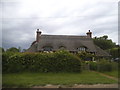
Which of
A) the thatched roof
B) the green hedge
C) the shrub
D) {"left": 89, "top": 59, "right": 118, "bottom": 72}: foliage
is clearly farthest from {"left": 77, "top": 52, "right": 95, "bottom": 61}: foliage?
the shrub

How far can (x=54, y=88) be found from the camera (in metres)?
6.29

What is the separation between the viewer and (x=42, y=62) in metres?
12.6

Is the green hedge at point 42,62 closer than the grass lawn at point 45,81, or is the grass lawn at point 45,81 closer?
the grass lawn at point 45,81

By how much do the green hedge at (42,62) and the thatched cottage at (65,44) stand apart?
11985 millimetres

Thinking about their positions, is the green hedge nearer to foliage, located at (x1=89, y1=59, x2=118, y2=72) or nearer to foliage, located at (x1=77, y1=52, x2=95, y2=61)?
foliage, located at (x1=89, y1=59, x2=118, y2=72)

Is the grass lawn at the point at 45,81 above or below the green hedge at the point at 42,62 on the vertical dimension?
below

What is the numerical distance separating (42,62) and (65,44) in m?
14.2

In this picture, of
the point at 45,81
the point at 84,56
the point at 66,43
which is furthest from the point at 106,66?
the point at 66,43

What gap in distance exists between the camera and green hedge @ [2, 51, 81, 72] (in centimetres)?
1223

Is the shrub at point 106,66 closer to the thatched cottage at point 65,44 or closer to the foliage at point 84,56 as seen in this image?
the foliage at point 84,56

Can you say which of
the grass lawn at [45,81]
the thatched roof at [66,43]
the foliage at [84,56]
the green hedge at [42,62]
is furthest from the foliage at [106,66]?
the thatched roof at [66,43]

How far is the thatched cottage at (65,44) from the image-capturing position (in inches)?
1000

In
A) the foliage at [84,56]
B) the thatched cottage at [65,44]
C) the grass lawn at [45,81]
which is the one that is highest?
the thatched cottage at [65,44]

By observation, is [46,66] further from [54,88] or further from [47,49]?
[47,49]
